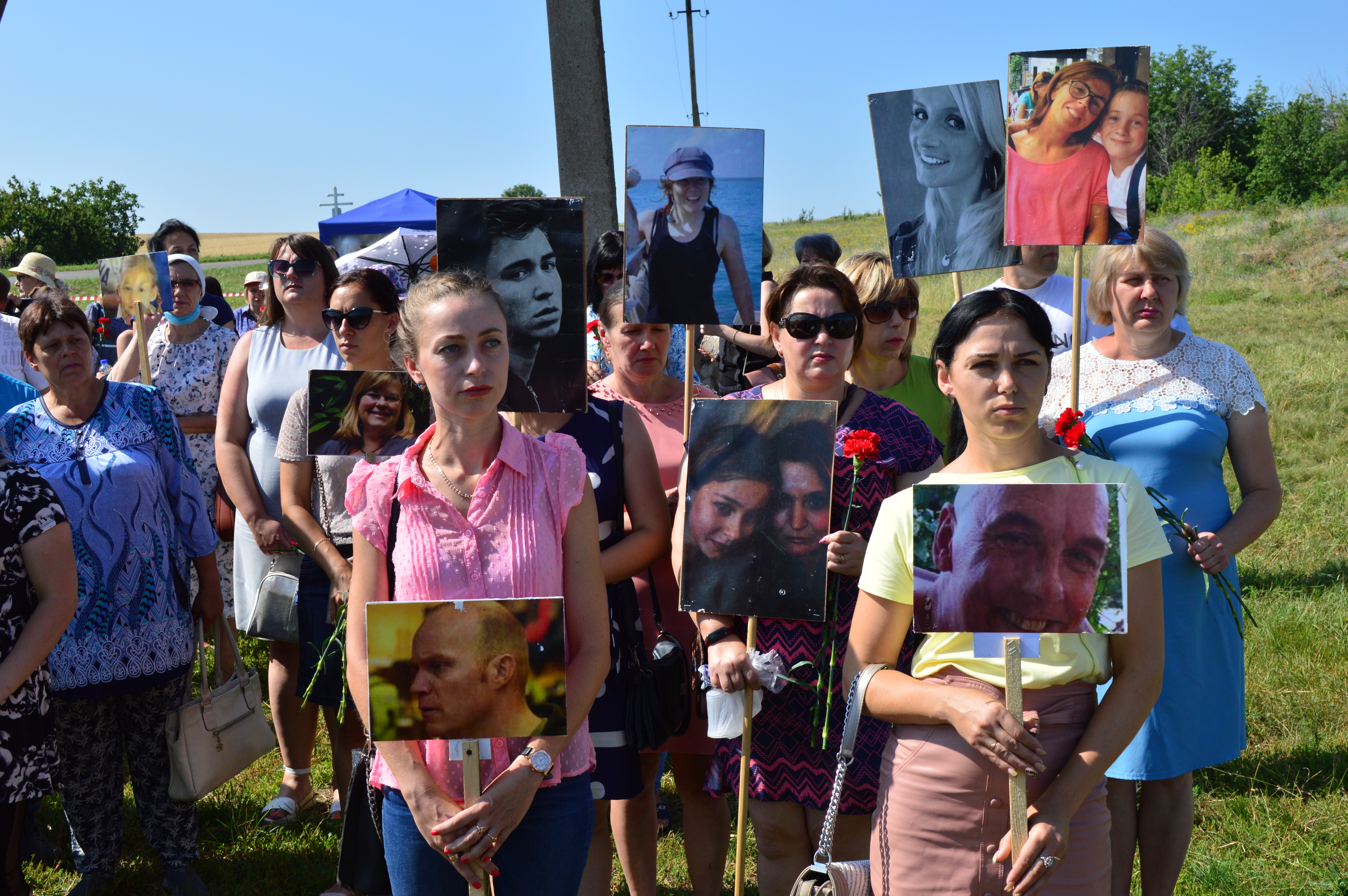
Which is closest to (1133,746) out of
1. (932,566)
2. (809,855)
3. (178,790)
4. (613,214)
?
(809,855)

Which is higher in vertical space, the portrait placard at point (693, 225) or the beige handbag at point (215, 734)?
the portrait placard at point (693, 225)

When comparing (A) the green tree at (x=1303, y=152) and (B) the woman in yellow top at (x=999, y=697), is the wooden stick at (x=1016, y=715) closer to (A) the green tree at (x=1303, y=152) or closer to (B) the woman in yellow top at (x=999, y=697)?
(B) the woman in yellow top at (x=999, y=697)

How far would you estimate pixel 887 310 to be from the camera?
391cm

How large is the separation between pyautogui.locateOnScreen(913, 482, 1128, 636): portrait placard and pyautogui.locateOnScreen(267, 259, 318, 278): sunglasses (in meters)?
3.28

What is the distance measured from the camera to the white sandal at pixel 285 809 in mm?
4453

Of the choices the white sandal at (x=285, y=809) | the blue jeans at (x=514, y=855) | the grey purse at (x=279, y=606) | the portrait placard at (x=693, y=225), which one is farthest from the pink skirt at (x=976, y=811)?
the white sandal at (x=285, y=809)

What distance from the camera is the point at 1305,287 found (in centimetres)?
1723

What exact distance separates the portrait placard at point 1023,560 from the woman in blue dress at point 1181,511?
1339 mm

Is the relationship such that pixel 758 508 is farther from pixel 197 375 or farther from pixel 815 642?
pixel 197 375

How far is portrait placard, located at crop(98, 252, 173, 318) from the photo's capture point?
16.5 feet

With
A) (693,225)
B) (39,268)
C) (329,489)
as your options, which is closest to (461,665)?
(693,225)

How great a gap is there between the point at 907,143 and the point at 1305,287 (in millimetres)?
16702

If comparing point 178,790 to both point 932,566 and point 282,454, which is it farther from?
point 932,566

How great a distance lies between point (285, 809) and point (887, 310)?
3264mm
